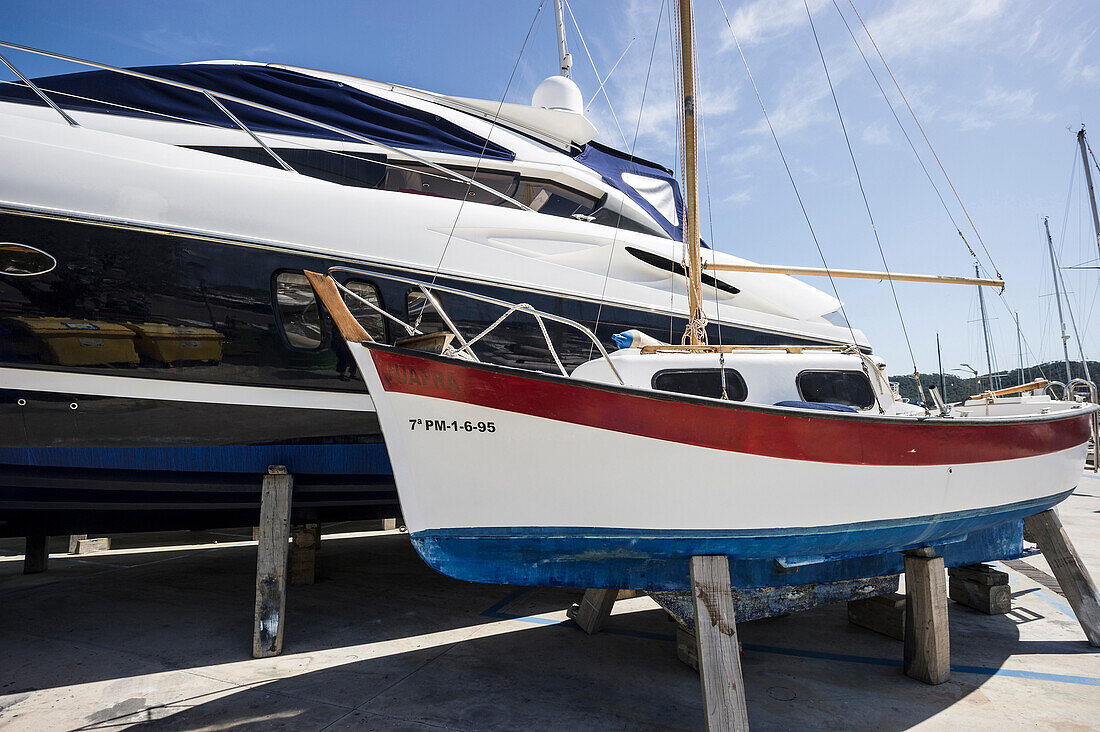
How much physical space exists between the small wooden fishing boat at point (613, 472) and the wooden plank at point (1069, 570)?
84.8 inches

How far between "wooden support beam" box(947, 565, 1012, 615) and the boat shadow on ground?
120mm

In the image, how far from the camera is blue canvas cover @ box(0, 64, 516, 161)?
5.24 meters

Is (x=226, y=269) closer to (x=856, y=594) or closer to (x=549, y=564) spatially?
(x=549, y=564)

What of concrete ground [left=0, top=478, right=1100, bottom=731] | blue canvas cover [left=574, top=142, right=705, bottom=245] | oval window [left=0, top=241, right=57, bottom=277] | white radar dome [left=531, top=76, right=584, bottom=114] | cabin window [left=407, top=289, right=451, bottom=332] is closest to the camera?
concrete ground [left=0, top=478, right=1100, bottom=731]

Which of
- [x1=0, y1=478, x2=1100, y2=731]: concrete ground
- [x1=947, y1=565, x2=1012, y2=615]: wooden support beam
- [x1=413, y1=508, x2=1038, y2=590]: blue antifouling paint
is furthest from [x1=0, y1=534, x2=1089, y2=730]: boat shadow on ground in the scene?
[x1=413, y1=508, x2=1038, y2=590]: blue antifouling paint

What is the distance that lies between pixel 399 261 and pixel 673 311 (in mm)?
3012

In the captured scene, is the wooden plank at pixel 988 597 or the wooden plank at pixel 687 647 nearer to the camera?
the wooden plank at pixel 687 647

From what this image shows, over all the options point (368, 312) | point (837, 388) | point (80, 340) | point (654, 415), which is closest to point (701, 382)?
point (837, 388)

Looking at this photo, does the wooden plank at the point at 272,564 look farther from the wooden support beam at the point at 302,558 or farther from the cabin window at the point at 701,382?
the cabin window at the point at 701,382

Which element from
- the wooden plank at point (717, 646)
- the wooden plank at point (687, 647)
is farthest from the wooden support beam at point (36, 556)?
the wooden plank at point (717, 646)

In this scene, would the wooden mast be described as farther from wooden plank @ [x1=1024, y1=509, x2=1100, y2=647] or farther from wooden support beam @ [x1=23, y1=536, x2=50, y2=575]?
wooden support beam @ [x1=23, y1=536, x2=50, y2=575]

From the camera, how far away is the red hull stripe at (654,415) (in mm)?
3059

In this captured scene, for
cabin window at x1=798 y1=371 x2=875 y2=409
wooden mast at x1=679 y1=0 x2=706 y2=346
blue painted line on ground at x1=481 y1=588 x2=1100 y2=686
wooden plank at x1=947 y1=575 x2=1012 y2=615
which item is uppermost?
wooden mast at x1=679 y1=0 x2=706 y2=346

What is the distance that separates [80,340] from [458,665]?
354cm
